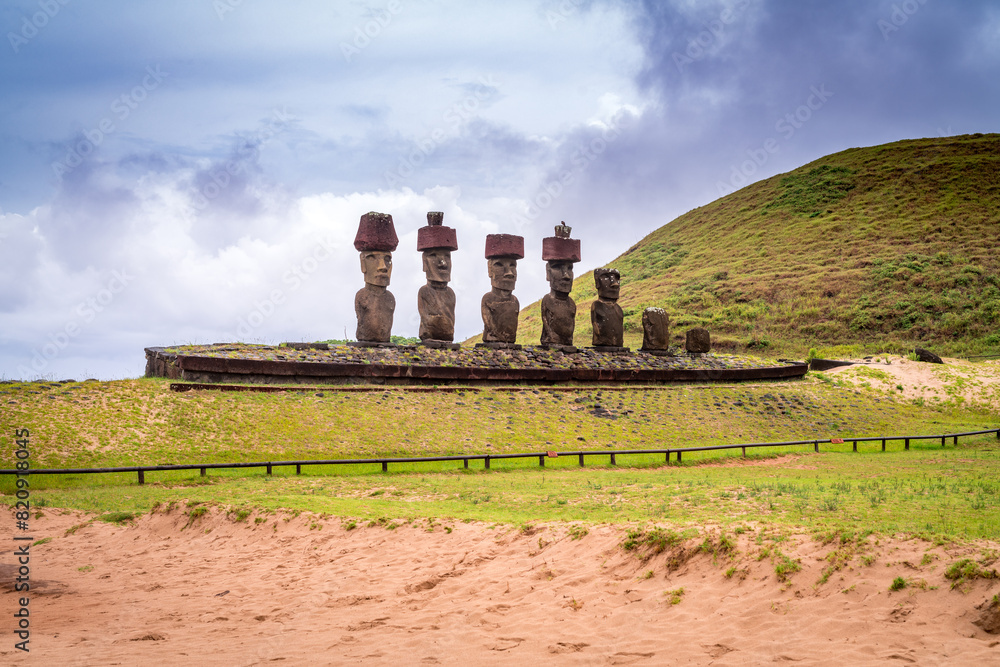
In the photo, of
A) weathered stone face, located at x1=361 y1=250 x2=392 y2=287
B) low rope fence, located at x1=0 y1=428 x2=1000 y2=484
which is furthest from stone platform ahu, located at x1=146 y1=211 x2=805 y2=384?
low rope fence, located at x1=0 y1=428 x2=1000 y2=484

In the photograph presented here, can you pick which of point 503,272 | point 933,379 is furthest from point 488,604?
point 933,379

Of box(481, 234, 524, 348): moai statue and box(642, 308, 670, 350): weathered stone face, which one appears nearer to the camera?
box(481, 234, 524, 348): moai statue

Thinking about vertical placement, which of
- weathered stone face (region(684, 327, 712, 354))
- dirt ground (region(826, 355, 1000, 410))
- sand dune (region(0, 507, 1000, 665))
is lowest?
sand dune (region(0, 507, 1000, 665))

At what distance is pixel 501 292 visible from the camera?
2355 centimetres

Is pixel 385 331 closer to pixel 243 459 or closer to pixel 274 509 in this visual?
pixel 243 459

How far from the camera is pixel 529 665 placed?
253 inches

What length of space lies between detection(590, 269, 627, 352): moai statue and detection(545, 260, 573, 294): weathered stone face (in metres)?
1.21

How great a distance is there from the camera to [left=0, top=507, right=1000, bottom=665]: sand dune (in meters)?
6.35

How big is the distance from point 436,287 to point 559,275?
4231 millimetres

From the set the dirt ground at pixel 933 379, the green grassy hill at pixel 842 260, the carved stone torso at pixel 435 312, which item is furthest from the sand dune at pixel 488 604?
the green grassy hill at pixel 842 260

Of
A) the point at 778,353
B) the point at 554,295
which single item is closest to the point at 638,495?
the point at 554,295

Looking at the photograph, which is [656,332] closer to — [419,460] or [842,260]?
[419,460]

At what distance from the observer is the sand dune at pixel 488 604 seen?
6.35 m

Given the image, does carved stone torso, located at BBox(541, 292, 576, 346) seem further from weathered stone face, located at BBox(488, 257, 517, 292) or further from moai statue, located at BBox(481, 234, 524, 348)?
weathered stone face, located at BBox(488, 257, 517, 292)
